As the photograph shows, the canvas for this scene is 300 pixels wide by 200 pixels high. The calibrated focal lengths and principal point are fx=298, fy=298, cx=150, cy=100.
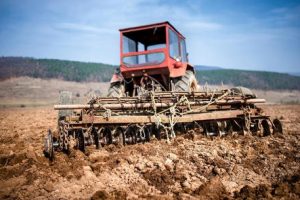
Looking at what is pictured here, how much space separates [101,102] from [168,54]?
7.35 feet

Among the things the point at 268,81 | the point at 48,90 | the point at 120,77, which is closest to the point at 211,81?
the point at 268,81

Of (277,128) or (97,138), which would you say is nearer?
(97,138)

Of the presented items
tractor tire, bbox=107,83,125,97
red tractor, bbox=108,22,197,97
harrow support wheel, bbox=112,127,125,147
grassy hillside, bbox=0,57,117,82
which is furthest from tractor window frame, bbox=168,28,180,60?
grassy hillside, bbox=0,57,117,82

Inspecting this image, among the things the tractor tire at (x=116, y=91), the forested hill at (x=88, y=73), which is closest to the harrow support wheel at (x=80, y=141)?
the tractor tire at (x=116, y=91)

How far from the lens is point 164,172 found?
14.4 feet

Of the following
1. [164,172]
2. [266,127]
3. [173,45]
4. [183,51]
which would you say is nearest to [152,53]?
[173,45]

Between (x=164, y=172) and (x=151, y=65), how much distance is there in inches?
138

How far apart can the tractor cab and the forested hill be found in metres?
29.6

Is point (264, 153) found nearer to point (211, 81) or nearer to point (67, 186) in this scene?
point (67, 186)

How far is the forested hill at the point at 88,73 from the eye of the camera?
3951 centimetres

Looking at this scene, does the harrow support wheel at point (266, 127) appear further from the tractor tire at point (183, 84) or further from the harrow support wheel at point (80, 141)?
the harrow support wheel at point (80, 141)

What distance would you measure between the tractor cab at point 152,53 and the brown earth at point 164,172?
6.80 feet

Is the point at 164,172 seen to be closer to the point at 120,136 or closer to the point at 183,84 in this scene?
the point at 120,136

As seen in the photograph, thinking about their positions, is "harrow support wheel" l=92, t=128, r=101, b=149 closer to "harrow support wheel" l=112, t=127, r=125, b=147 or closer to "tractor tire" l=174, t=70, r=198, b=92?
"harrow support wheel" l=112, t=127, r=125, b=147
